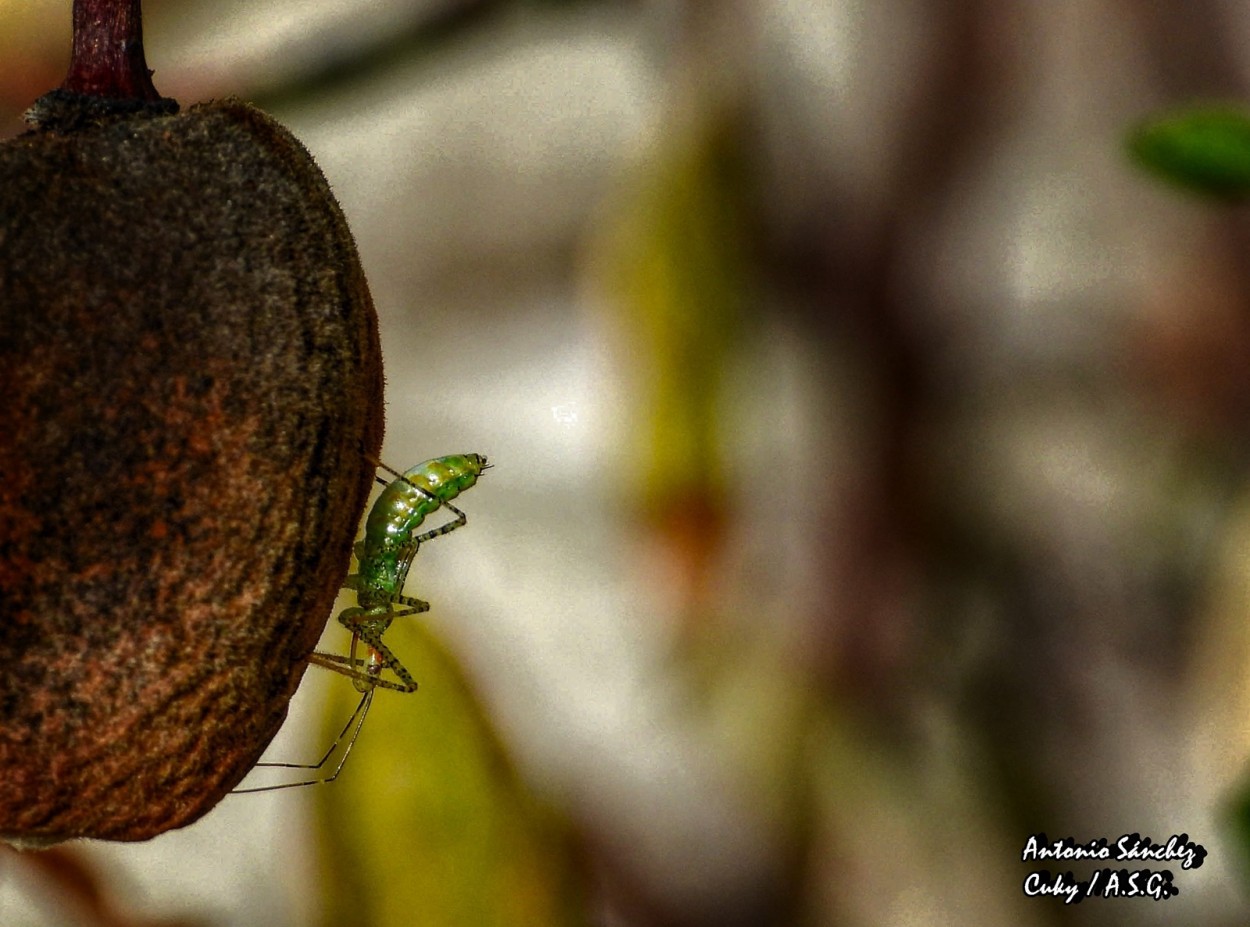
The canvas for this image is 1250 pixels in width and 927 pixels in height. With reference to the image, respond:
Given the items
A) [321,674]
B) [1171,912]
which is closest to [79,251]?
[321,674]

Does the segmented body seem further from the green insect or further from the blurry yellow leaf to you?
the blurry yellow leaf

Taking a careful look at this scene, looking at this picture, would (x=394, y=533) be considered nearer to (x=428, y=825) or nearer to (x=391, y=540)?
(x=391, y=540)

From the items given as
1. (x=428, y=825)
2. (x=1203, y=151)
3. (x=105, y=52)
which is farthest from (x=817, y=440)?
(x=105, y=52)

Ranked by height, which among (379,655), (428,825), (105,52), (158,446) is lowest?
(428,825)

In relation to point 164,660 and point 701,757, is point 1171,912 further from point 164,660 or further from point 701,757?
point 164,660

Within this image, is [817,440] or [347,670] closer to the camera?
[347,670]

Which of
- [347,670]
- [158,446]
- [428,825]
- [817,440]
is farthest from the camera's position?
[817,440]

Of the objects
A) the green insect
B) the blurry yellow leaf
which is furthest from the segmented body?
the blurry yellow leaf
